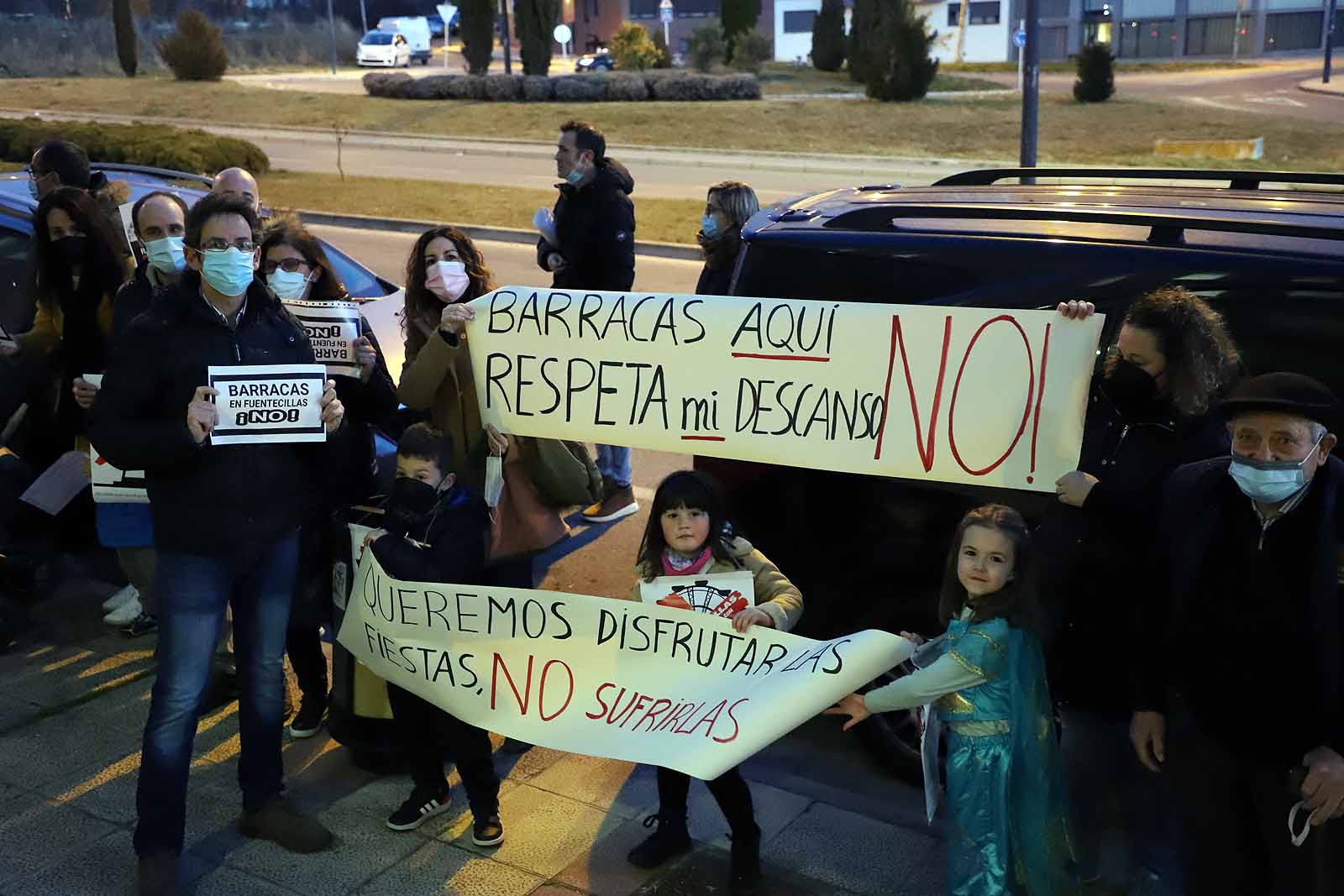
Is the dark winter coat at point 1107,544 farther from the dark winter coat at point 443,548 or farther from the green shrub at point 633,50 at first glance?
the green shrub at point 633,50

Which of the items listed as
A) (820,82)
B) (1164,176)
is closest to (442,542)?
(1164,176)

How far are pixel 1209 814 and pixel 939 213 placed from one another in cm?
206

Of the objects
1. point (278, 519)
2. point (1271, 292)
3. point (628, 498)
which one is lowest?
point (628, 498)

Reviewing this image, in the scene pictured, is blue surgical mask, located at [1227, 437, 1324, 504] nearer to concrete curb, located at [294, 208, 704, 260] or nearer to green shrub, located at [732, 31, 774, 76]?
concrete curb, located at [294, 208, 704, 260]

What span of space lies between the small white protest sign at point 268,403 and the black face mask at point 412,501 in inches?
11.3

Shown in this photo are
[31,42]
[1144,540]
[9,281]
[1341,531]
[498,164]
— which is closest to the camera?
[1341,531]

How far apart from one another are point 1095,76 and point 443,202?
23610 mm

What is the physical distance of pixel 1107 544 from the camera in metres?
3.47

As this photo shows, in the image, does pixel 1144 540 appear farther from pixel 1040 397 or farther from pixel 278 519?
pixel 278 519

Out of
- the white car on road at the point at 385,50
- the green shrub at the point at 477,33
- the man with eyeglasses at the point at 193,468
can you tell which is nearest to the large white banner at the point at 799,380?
the man with eyeglasses at the point at 193,468

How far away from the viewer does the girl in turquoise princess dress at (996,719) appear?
135 inches

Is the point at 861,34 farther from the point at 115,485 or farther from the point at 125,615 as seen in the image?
the point at 115,485

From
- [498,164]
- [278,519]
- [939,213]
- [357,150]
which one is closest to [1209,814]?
[939,213]

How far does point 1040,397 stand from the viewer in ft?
12.1
